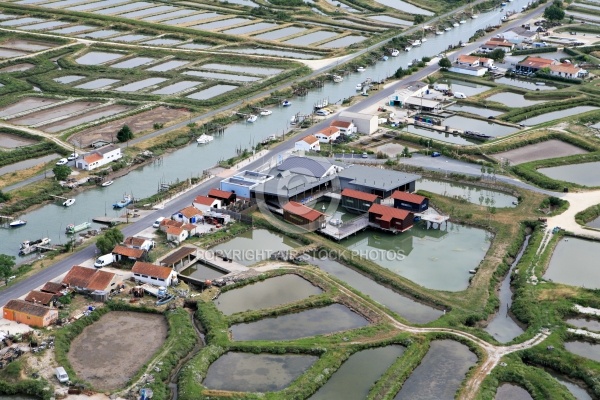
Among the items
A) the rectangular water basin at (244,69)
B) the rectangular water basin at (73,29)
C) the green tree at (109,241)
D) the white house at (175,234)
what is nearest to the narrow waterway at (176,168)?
the green tree at (109,241)

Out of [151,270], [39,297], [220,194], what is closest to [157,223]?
[220,194]

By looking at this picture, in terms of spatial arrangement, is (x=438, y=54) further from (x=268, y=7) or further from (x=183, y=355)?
(x=183, y=355)

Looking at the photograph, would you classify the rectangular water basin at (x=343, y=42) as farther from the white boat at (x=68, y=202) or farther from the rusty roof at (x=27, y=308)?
the rusty roof at (x=27, y=308)

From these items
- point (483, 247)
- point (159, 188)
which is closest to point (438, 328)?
point (483, 247)

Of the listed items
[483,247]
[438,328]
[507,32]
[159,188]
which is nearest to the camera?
[438,328]

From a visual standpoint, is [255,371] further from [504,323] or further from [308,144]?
[308,144]

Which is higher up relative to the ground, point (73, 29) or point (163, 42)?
point (73, 29)

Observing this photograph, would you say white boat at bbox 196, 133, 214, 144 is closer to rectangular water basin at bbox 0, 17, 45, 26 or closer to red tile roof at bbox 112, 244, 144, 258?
red tile roof at bbox 112, 244, 144, 258

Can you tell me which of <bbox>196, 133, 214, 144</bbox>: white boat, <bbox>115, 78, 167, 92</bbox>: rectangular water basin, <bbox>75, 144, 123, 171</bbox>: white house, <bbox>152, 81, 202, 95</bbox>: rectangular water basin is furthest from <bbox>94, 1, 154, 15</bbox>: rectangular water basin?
<bbox>75, 144, 123, 171</bbox>: white house
